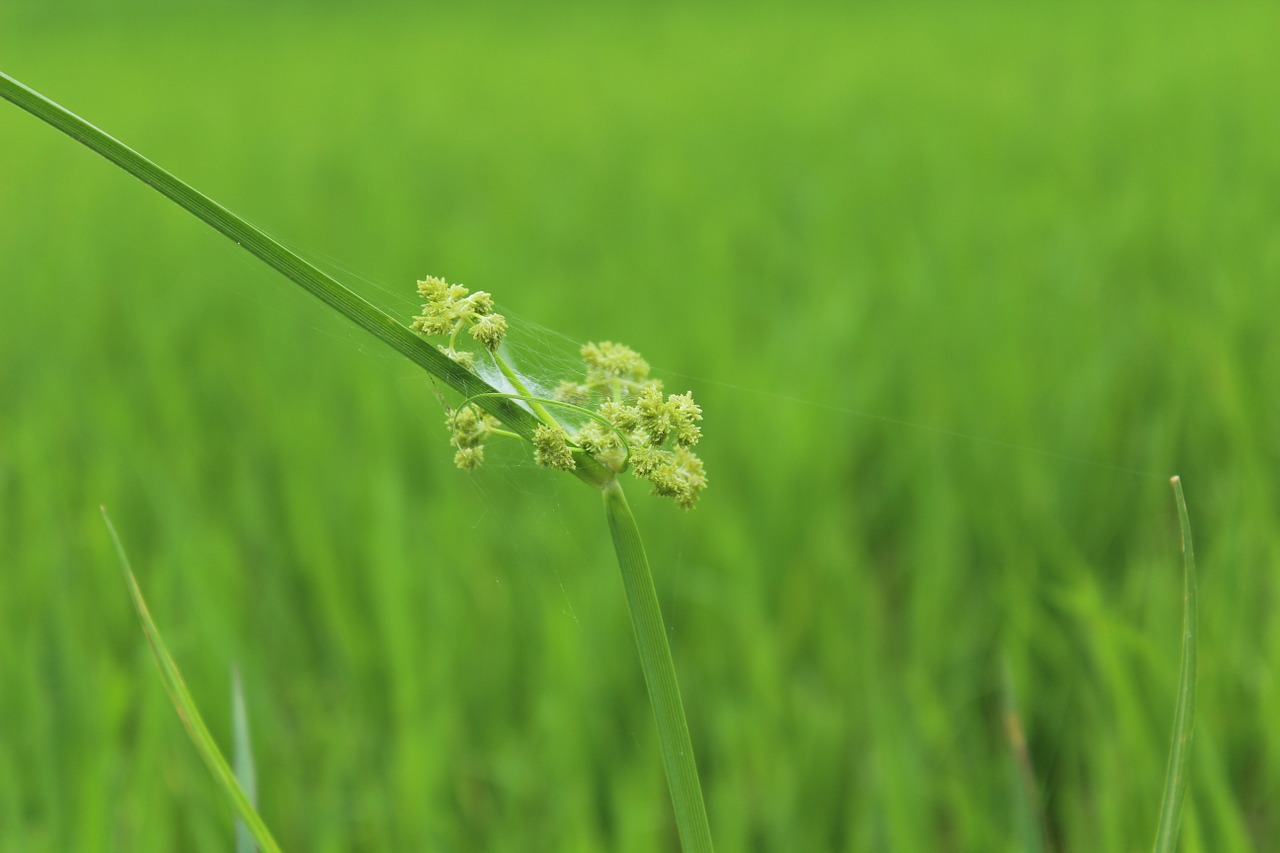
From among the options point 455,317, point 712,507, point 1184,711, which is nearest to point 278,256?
point 455,317

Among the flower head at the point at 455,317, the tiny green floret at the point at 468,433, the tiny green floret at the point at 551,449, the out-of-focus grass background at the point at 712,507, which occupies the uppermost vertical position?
the out-of-focus grass background at the point at 712,507

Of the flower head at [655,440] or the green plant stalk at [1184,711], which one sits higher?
the flower head at [655,440]

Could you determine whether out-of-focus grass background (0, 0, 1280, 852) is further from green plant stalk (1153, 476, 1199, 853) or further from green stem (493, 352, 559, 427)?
green plant stalk (1153, 476, 1199, 853)

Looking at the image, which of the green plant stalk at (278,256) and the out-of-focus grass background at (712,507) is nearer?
the green plant stalk at (278,256)

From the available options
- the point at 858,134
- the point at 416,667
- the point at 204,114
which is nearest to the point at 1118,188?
the point at 858,134

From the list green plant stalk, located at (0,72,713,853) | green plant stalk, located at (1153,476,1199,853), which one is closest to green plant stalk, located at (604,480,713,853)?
green plant stalk, located at (0,72,713,853)

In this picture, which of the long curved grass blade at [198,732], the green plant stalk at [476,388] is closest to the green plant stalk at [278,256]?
the green plant stalk at [476,388]

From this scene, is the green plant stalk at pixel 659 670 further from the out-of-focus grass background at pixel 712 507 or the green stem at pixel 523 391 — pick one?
the out-of-focus grass background at pixel 712 507
